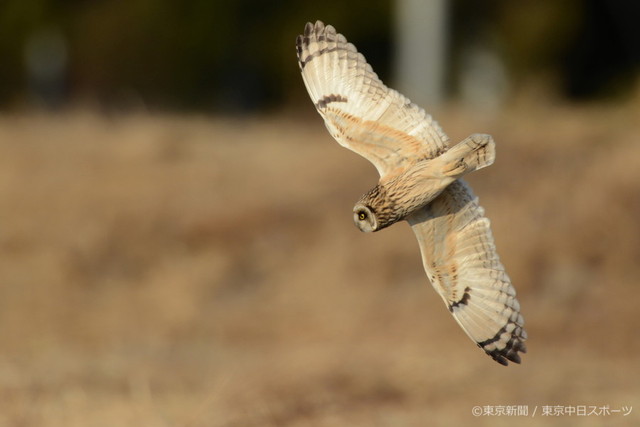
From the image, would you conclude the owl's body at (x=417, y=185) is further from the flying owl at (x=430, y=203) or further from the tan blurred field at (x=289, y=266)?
the tan blurred field at (x=289, y=266)

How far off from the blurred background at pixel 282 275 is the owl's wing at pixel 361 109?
6.89 feet

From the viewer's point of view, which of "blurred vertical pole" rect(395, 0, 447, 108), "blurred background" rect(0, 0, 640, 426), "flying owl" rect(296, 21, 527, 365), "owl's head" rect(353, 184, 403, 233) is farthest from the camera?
"blurred vertical pole" rect(395, 0, 447, 108)

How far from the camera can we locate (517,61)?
21.0 metres

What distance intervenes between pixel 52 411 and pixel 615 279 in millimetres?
6085

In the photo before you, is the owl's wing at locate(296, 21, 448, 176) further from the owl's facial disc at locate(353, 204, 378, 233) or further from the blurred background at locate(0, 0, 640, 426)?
the blurred background at locate(0, 0, 640, 426)

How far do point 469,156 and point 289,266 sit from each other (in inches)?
293

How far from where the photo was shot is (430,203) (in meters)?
5.15

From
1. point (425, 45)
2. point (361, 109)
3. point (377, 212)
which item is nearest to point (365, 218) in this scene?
point (377, 212)

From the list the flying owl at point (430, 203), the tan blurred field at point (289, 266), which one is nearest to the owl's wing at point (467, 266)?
the flying owl at point (430, 203)

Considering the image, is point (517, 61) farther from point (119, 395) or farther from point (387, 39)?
point (119, 395)

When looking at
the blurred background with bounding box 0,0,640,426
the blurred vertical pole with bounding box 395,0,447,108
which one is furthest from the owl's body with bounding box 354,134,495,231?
the blurred vertical pole with bounding box 395,0,447,108

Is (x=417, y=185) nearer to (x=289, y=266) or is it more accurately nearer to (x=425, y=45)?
(x=289, y=266)

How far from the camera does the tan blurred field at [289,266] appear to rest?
8.81 meters

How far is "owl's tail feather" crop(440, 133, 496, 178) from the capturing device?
4703 mm
